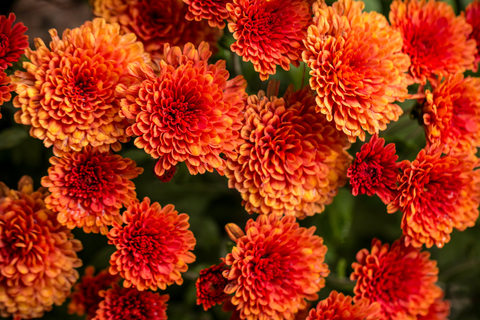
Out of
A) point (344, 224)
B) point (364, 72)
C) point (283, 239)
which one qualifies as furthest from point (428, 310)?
point (364, 72)

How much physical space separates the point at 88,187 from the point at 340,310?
0.53 metres

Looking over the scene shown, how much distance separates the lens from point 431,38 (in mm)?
→ 801

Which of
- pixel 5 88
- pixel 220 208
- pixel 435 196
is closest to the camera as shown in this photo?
pixel 5 88

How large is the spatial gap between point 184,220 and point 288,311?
26 cm

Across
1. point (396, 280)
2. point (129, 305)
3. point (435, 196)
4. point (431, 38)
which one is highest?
point (431, 38)

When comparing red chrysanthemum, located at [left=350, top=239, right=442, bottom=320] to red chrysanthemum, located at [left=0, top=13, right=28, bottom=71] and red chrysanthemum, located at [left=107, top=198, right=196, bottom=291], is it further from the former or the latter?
red chrysanthemum, located at [left=0, top=13, right=28, bottom=71]

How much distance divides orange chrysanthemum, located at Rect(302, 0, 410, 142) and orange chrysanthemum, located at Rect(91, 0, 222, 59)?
27 cm

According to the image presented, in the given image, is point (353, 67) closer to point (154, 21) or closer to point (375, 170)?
point (375, 170)

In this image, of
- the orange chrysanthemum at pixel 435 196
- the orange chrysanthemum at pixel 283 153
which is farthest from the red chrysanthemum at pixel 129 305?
the orange chrysanthemum at pixel 435 196

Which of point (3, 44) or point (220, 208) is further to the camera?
point (220, 208)

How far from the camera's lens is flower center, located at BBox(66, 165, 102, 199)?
67cm

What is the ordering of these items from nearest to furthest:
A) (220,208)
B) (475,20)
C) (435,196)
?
1. (435,196)
2. (475,20)
3. (220,208)

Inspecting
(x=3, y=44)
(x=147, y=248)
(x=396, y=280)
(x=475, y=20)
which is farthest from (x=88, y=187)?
(x=475, y=20)

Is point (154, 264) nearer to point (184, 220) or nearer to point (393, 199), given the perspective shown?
point (184, 220)
